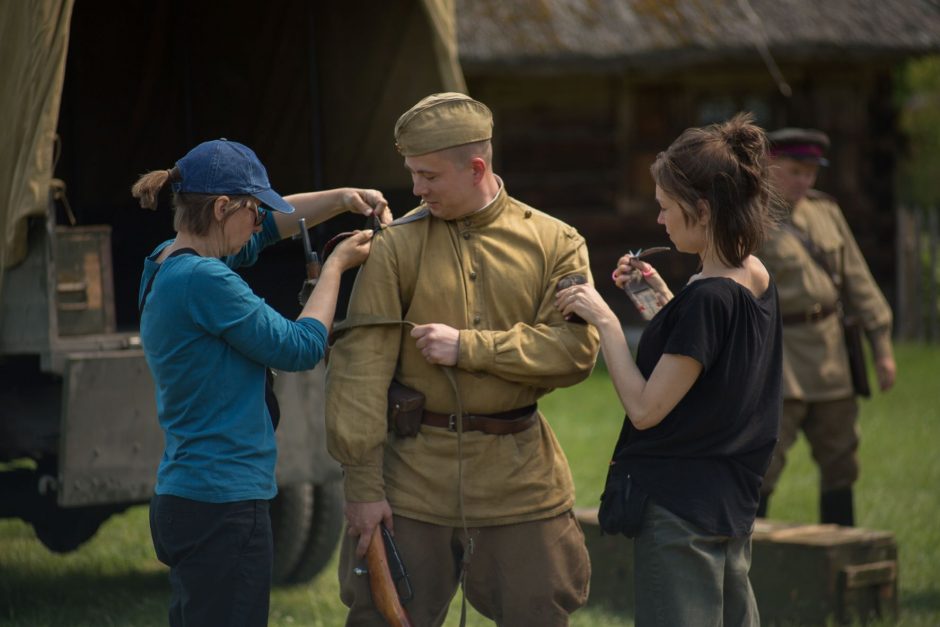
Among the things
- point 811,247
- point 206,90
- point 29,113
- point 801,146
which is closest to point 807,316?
point 811,247

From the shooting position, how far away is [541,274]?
3596 millimetres

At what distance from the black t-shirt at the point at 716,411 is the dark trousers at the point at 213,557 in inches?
35.6

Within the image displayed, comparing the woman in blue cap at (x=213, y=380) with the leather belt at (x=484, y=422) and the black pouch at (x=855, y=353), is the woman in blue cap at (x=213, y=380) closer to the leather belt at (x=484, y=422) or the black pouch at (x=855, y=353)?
the leather belt at (x=484, y=422)

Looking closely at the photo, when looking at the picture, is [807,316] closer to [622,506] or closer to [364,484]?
[622,506]

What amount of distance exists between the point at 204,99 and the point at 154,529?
138 inches

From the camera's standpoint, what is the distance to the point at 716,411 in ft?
10.8

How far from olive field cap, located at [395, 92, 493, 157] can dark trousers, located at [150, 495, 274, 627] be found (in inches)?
36.3

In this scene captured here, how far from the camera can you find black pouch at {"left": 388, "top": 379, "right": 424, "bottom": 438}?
3.52 metres

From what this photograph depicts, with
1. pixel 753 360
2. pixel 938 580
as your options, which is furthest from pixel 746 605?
pixel 938 580

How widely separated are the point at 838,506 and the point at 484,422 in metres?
3.21

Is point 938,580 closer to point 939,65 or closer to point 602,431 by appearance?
point 602,431

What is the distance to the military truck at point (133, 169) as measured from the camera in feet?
14.9

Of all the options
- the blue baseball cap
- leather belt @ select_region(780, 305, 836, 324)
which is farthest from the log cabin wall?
the blue baseball cap

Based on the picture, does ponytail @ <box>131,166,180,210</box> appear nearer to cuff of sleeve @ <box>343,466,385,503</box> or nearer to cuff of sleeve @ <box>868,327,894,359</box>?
cuff of sleeve @ <box>343,466,385,503</box>
